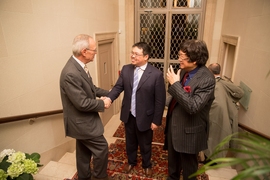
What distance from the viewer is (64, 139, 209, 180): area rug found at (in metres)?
2.11

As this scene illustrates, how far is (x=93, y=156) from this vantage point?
72.1 inches

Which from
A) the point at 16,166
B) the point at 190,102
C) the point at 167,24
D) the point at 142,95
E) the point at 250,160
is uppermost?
the point at 167,24

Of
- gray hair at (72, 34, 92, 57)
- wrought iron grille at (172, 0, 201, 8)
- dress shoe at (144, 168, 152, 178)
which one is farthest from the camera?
wrought iron grille at (172, 0, 201, 8)

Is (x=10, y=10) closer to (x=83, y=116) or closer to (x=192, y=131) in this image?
(x=83, y=116)

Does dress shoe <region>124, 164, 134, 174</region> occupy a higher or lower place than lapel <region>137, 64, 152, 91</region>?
lower

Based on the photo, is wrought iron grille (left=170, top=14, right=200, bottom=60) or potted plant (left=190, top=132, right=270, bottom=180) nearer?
potted plant (left=190, top=132, right=270, bottom=180)

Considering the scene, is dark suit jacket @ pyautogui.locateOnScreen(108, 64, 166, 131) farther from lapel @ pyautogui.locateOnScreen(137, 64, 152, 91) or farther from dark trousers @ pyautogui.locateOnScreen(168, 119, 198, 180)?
dark trousers @ pyautogui.locateOnScreen(168, 119, 198, 180)

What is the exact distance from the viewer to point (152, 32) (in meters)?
4.33

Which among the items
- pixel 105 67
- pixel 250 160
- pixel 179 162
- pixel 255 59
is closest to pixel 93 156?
pixel 179 162

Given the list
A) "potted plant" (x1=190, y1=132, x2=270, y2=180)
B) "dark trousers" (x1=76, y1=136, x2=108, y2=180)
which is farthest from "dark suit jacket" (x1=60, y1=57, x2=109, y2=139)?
"potted plant" (x1=190, y1=132, x2=270, y2=180)

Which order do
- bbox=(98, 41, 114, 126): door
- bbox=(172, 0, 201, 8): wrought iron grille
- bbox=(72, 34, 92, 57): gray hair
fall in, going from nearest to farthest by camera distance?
bbox=(72, 34, 92, 57): gray hair, bbox=(98, 41, 114, 126): door, bbox=(172, 0, 201, 8): wrought iron grille

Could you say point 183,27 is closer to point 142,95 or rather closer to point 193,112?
point 142,95

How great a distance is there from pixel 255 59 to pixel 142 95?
1430 millimetres

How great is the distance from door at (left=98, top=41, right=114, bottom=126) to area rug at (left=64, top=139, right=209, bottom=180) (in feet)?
3.47
